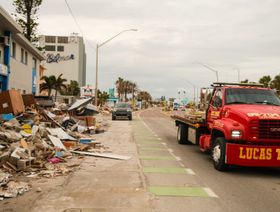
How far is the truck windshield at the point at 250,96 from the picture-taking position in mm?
12211

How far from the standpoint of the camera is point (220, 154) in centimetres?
1103

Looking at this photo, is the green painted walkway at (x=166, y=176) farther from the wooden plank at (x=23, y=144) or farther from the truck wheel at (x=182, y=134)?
the wooden plank at (x=23, y=144)

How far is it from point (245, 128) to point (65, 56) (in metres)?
142

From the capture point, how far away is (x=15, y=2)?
→ 4400 cm

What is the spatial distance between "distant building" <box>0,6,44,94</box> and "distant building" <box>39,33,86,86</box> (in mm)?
104186

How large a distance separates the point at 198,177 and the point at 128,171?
183cm

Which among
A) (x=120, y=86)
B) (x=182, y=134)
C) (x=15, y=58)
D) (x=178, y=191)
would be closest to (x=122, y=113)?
(x=15, y=58)

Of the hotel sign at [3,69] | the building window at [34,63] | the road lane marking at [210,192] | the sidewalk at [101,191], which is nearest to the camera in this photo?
the sidewalk at [101,191]

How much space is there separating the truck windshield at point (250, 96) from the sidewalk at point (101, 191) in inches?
135

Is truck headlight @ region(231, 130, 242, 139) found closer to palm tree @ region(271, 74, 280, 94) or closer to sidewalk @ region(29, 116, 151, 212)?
sidewalk @ region(29, 116, 151, 212)

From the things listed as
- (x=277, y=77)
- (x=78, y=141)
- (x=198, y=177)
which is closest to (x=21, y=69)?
(x=78, y=141)

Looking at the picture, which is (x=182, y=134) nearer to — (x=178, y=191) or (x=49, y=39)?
(x=178, y=191)

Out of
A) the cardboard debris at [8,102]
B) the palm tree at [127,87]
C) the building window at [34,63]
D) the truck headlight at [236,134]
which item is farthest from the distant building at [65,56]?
the truck headlight at [236,134]

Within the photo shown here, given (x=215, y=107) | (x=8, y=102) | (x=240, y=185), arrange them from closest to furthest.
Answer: (x=240, y=185) → (x=215, y=107) → (x=8, y=102)
